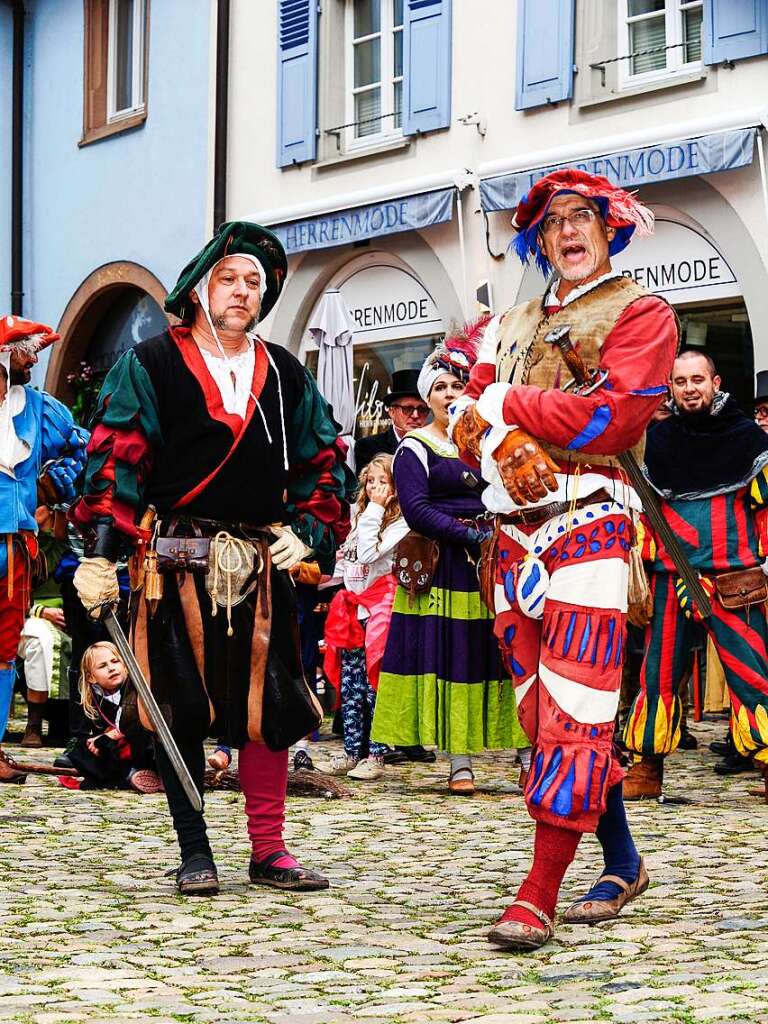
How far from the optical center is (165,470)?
18.6ft

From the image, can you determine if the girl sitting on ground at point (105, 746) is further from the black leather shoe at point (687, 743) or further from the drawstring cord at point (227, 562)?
the black leather shoe at point (687, 743)

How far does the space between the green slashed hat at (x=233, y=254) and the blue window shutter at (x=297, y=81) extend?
11.2 metres

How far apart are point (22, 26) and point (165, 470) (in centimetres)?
1665

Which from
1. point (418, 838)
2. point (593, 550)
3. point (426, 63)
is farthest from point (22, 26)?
point (593, 550)

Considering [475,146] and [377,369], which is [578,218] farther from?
[377,369]

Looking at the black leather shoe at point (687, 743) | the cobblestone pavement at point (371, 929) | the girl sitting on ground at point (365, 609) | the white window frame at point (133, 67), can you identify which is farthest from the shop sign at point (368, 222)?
the cobblestone pavement at point (371, 929)

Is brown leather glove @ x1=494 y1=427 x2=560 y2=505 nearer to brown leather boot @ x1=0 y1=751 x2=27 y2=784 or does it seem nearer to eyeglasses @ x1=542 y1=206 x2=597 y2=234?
eyeglasses @ x1=542 y1=206 x2=597 y2=234

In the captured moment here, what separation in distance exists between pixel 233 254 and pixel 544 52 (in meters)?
9.24

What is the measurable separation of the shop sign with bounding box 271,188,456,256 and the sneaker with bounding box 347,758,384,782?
6935 mm

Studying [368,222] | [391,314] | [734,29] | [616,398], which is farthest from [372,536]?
[391,314]

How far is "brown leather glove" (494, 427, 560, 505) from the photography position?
4941 mm

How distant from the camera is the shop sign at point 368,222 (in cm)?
1534

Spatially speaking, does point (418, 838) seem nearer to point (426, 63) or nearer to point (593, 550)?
point (593, 550)

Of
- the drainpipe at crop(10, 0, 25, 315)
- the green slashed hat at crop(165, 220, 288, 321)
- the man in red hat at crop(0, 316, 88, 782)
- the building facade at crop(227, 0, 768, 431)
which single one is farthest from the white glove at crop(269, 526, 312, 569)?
the drainpipe at crop(10, 0, 25, 315)
